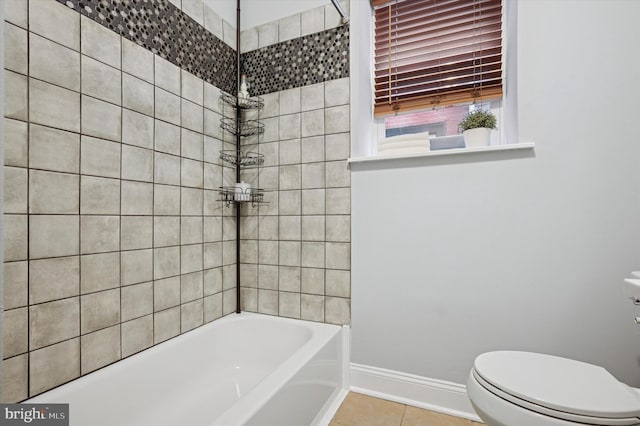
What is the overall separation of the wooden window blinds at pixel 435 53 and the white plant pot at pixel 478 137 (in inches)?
10.6

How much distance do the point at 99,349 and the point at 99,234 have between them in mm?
464

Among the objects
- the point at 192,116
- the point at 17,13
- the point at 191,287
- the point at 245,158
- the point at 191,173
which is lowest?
the point at 191,287

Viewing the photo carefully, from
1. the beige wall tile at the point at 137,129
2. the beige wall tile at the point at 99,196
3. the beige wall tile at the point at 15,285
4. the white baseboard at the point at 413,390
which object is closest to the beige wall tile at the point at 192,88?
the beige wall tile at the point at 137,129

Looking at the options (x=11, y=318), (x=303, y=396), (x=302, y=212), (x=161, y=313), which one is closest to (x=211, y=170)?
(x=302, y=212)

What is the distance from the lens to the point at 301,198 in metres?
1.99

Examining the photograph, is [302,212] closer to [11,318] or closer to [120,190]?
[120,190]

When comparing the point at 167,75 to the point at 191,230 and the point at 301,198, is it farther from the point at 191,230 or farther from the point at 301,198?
the point at 301,198

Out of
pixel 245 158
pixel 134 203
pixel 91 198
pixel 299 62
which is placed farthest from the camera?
pixel 245 158

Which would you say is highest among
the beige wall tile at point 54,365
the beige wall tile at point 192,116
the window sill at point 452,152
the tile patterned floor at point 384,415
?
the beige wall tile at point 192,116

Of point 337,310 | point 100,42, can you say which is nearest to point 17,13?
point 100,42

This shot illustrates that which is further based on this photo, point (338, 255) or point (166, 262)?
point (338, 255)

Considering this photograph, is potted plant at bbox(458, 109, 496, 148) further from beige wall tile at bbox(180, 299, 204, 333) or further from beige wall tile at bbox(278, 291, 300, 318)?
beige wall tile at bbox(180, 299, 204, 333)

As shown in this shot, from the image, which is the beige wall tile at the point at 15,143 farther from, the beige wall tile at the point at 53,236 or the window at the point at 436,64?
the window at the point at 436,64

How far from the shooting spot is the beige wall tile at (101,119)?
1295 mm
